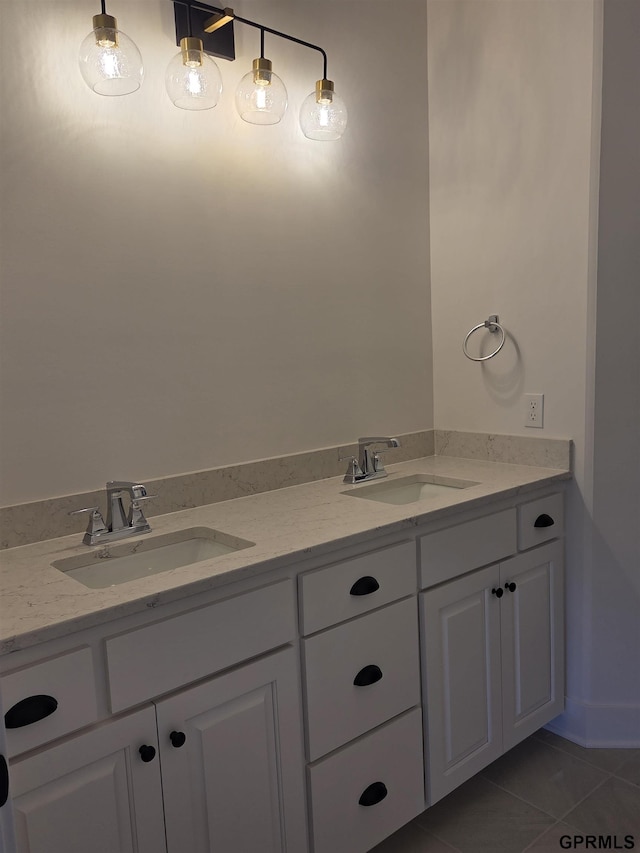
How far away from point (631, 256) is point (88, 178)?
5.12ft

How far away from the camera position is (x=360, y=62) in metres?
2.20

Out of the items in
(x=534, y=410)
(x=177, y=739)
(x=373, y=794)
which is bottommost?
(x=373, y=794)

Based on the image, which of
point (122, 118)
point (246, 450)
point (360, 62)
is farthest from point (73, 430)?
point (360, 62)

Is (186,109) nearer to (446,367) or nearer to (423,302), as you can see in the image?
(423,302)

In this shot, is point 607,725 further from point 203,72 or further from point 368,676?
point 203,72

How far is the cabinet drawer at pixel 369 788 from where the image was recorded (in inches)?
59.4

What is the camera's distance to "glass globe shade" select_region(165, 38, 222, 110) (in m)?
1.62

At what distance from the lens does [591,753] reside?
2111mm

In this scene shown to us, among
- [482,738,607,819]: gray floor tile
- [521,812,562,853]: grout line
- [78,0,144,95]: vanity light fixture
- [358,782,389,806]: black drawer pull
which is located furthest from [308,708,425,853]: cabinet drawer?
[78,0,144,95]: vanity light fixture

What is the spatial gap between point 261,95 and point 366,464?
1.14 meters

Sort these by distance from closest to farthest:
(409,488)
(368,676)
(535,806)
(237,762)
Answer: (237,762) → (368,676) → (535,806) → (409,488)

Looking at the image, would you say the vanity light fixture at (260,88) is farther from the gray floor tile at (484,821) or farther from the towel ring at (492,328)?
the gray floor tile at (484,821)

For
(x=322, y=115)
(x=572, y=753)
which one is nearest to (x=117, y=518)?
(x=322, y=115)

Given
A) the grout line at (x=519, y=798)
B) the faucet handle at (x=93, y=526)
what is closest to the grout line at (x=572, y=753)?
the grout line at (x=519, y=798)
